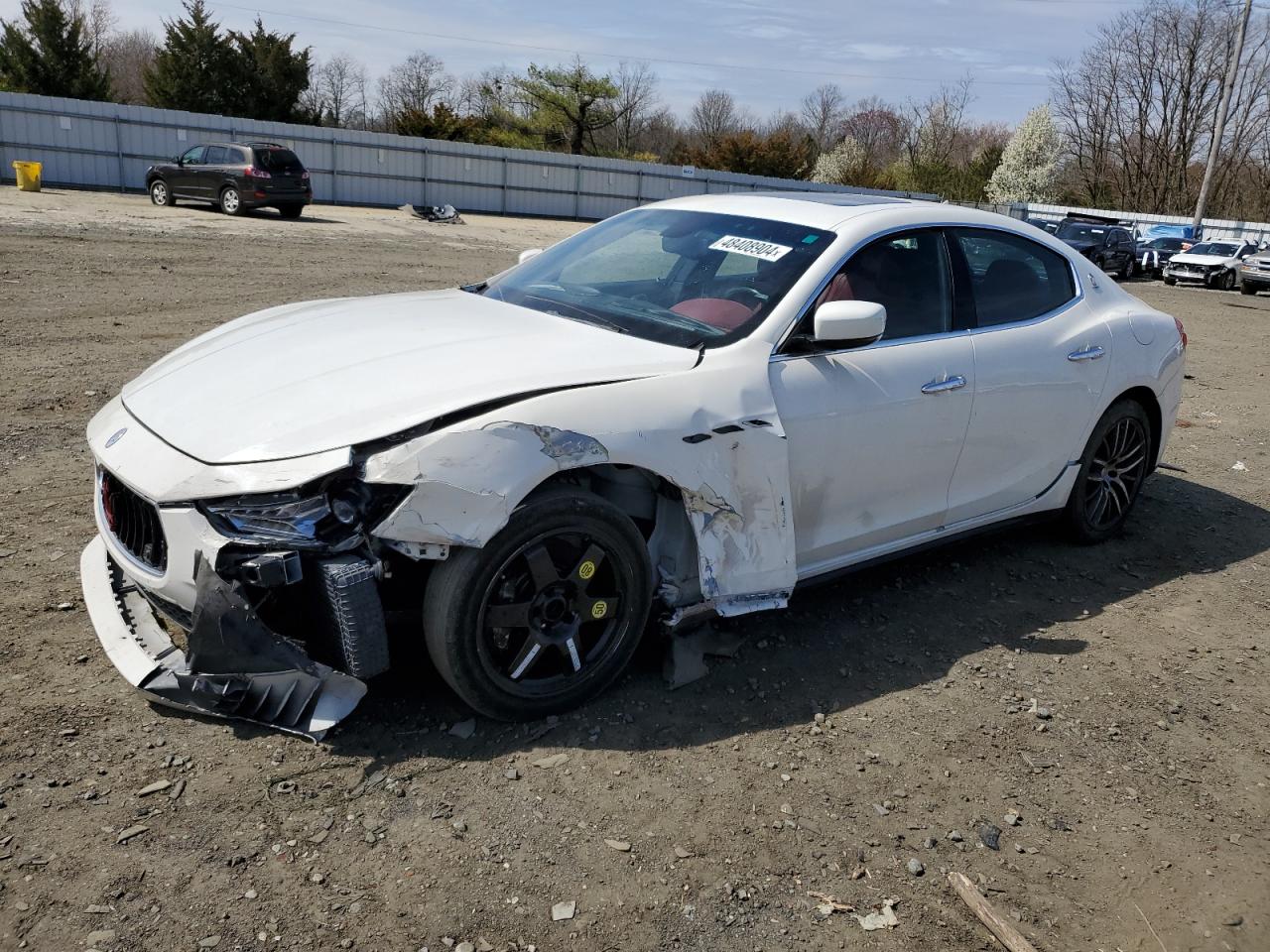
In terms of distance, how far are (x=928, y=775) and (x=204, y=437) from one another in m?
2.51

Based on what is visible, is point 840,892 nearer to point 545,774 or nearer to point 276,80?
point 545,774

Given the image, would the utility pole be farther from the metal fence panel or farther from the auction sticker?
the auction sticker

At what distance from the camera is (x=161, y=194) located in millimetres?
24281

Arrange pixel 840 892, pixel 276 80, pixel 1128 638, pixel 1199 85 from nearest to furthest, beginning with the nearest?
pixel 840 892 < pixel 1128 638 < pixel 276 80 < pixel 1199 85

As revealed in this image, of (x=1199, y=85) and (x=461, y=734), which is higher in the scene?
(x=1199, y=85)

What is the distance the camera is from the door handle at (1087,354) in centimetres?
473

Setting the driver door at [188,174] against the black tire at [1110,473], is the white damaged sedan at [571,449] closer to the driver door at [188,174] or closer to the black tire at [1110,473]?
the black tire at [1110,473]

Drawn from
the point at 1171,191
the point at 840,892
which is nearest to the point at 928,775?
the point at 840,892

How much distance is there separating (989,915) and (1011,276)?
2.99 metres

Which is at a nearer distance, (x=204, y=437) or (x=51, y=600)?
(x=204, y=437)

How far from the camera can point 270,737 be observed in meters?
3.12

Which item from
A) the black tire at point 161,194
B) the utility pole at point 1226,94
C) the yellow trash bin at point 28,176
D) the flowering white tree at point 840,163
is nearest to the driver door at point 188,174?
the black tire at point 161,194

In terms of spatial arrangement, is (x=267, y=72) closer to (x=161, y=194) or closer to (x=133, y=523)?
(x=161, y=194)

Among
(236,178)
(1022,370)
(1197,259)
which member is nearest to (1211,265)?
(1197,259)
